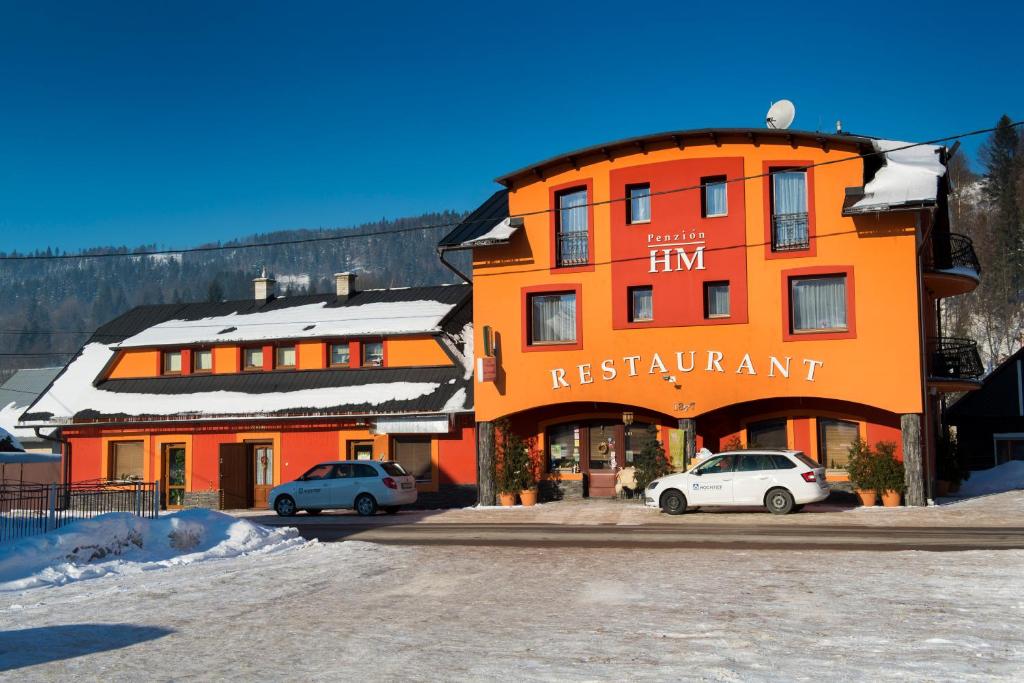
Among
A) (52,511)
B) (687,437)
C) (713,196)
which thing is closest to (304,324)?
(687,437)

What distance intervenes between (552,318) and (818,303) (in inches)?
289

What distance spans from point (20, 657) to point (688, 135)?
2286 cm

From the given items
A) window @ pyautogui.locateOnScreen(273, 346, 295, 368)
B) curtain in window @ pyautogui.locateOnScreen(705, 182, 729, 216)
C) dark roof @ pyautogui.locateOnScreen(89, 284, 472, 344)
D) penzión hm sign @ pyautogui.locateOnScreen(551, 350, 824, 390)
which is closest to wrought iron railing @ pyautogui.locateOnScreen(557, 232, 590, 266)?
penzión hm sign @ pyautogui.locateOnScreen(551, 350, 824, 390)

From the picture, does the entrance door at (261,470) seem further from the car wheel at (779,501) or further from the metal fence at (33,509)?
the car wheel at (779,501)

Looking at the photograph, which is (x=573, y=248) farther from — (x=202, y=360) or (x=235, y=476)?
(x=202, y=360)

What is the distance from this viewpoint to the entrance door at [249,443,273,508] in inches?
1352

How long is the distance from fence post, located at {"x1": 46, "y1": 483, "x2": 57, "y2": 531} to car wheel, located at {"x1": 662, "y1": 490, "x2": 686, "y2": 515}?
43.8 feet

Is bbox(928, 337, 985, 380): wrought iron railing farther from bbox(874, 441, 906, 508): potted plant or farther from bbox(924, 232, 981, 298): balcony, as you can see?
bbox(874, 441, 906, 508): potted plant

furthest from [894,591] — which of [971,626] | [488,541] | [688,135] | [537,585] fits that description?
[688,135]

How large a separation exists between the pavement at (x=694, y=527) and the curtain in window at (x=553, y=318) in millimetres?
4762

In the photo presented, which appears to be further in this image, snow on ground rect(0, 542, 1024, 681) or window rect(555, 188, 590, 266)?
window rect(555, 188, 590, 266)

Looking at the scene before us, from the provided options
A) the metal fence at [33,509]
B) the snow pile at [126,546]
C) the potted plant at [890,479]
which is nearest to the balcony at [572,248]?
the potted plant at [890,479]

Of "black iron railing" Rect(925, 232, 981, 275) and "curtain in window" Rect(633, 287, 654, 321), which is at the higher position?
"black iron railing" Rect(925, 232, 981, 275)

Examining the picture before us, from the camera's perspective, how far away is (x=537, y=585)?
13.3 metres
